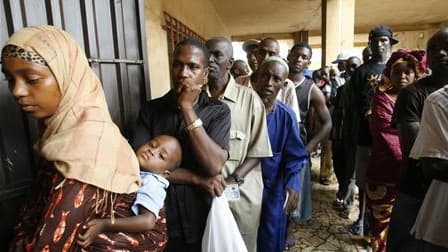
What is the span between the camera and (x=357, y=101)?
2.89 metres

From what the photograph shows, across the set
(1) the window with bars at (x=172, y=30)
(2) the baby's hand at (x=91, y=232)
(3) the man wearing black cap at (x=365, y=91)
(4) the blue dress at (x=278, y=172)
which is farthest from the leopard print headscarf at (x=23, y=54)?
(1) the window with bars at (x=172, y=30)

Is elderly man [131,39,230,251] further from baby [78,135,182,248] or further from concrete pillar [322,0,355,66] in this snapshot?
concrete pillar [322,0,355,66]

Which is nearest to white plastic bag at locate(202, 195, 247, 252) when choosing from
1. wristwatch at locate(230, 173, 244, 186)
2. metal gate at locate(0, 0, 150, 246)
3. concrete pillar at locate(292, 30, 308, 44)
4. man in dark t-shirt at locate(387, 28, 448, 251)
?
wristwatch at locate(230, 173, 244, 186)

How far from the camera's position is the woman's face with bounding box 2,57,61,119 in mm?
778

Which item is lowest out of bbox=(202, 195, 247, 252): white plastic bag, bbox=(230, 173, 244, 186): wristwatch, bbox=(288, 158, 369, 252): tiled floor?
bbox=(288, 158, 369, 252): tiled floor

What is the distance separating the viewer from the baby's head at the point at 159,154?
1.17m

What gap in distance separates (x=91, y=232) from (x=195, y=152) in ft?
1.57


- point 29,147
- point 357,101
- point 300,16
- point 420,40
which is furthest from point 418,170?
point 420,40

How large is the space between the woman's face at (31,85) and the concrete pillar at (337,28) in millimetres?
5978

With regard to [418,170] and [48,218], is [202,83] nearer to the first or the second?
[48,218]

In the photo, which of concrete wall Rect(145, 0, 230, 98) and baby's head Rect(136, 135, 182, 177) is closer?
baby's head Rect(136, 135, 182, 177)

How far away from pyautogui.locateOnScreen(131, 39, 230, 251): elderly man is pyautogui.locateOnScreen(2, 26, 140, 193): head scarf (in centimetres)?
39

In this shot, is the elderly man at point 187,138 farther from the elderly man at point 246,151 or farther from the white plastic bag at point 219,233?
the elderly man at point 246,151

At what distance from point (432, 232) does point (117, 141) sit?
4.74 feet
